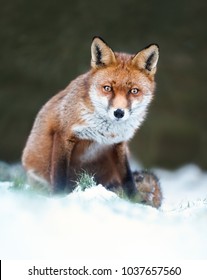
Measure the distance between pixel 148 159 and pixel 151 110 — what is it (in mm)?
635

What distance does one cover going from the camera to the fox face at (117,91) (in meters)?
4.25

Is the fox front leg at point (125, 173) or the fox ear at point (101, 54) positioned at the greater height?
the fox ear at point (101, 54)

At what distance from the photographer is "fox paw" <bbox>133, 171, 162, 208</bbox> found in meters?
4.87

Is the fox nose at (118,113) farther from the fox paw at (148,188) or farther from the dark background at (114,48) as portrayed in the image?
the dark background at (114,48)

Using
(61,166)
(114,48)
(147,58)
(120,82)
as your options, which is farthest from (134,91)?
(114,48)

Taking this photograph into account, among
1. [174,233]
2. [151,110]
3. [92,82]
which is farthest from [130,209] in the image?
[151,110]

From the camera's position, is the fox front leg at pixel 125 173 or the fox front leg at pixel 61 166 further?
the fox front leg at pixel 125 173

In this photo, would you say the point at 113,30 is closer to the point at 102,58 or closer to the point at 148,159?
the point at 148,159

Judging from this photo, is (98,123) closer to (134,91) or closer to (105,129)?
(105,129)

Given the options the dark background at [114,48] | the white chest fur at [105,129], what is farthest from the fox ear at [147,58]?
the dark background at [114,48]

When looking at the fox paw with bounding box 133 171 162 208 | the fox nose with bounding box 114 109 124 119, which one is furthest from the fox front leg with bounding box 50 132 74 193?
the fox paw with bounding box 133 171 162 208

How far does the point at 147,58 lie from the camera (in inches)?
174

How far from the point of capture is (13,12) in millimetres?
7691

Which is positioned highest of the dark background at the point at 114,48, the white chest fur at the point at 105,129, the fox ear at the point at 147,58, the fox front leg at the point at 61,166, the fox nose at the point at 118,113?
the dark background at the point at 114,48
